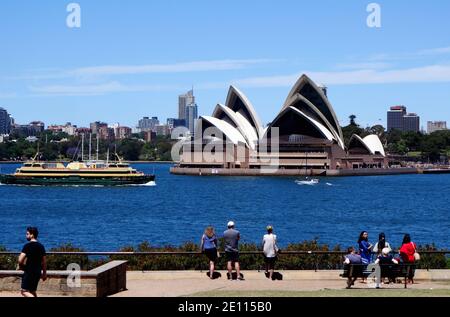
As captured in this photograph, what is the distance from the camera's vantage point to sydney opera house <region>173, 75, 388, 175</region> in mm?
125500

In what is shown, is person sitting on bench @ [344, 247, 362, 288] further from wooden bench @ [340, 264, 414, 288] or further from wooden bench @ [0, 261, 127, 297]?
wooden bench @ [0, 261, 127, 297]

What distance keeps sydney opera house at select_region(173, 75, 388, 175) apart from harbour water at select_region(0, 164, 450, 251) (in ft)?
126

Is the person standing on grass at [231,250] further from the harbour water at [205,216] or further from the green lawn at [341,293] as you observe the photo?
the harbour water at [205,216]

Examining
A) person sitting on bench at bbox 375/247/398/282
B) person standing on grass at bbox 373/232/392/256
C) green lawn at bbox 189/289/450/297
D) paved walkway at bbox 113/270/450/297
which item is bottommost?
paved walkway at bbox 113/270/450/297

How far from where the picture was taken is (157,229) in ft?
149

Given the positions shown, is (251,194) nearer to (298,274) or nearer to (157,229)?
(157,229)

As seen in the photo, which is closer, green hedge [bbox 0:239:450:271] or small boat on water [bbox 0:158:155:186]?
green hedge [bbox 0:239:450:271]

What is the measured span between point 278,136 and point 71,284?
392ft

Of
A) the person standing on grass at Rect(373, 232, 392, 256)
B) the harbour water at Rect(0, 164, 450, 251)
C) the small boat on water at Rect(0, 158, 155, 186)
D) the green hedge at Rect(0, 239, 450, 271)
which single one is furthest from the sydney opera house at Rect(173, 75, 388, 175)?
the person standing on grass at Rect(373, 232, 392, 256)

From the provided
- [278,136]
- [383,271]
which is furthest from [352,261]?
[278,136]

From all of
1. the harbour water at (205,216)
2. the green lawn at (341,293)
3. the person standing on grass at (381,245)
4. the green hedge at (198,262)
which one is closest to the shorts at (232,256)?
the green hedge at (198,262)
